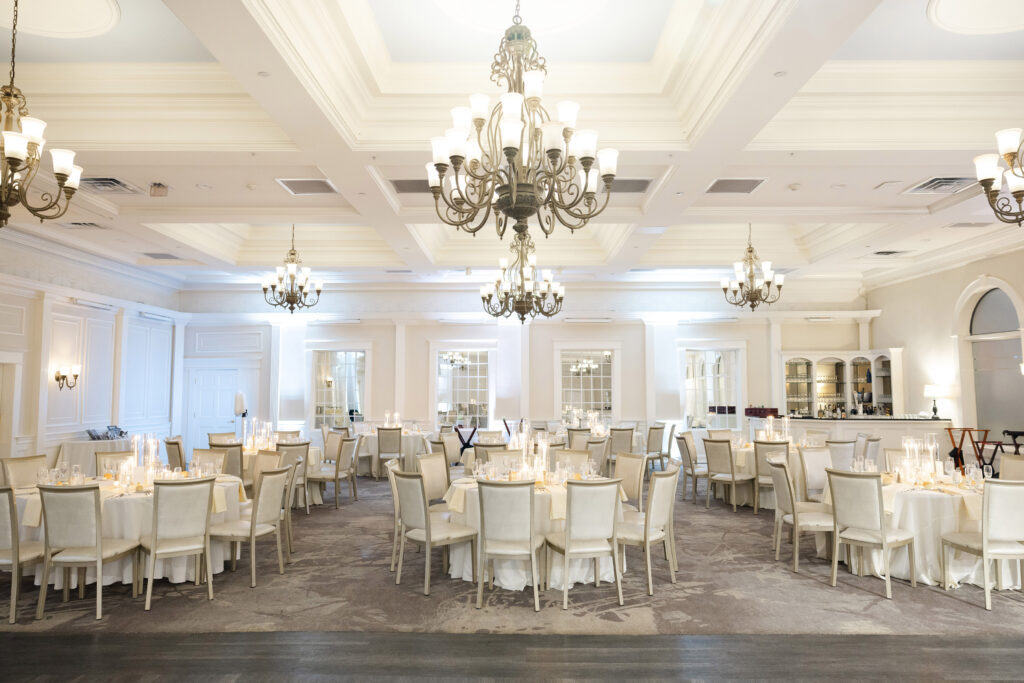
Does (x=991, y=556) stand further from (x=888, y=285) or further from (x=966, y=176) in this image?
(x=888, y=285)

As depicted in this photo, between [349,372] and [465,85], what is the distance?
914cm

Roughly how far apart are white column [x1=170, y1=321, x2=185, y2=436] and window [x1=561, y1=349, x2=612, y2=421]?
7.86m

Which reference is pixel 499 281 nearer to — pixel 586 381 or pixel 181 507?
pixel 181 507

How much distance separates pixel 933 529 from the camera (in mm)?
5270

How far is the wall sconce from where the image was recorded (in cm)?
928

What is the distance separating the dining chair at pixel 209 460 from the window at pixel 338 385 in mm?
6392

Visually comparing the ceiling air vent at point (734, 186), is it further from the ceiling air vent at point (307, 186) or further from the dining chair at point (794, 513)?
the ceiling air vent at point (307, 186)

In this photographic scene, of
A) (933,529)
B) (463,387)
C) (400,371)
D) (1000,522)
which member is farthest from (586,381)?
(1000,522)

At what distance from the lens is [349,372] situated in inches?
524

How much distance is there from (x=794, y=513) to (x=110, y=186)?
750cm

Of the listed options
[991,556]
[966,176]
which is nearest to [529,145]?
[991,556]

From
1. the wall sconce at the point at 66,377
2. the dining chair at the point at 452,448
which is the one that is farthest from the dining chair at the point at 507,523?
the wall sconce at the point at 66,377

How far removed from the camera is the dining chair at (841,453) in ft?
25.8

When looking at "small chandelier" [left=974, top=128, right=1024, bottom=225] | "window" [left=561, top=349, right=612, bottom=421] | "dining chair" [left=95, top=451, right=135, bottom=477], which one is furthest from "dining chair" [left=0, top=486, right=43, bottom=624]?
"window" [left=561, top=349, right=612, bottom=421]
